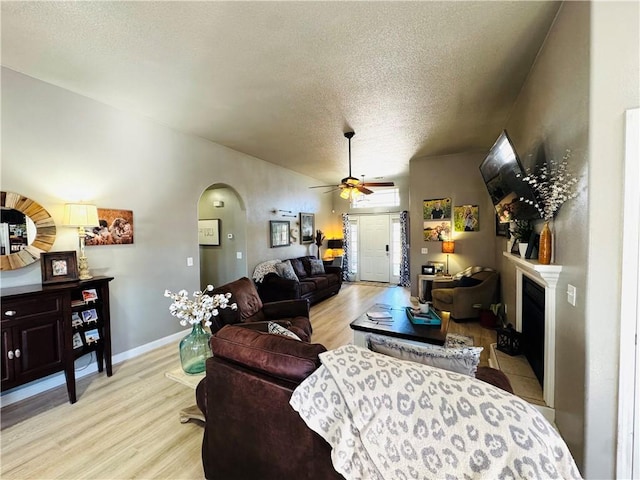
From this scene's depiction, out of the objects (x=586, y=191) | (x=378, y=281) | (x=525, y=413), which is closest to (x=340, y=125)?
(x=586, y=191)

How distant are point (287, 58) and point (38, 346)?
3.19m

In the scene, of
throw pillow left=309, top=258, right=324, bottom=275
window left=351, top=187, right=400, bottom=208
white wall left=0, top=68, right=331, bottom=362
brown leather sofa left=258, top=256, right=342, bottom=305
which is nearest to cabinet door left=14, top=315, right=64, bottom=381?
white wall left=0, top=68, right=331, bottom=362

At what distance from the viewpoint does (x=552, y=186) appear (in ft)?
6.39

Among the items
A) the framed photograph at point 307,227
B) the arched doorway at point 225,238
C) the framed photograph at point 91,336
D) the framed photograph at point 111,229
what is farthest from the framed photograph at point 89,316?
the framed photograph at point 307,227

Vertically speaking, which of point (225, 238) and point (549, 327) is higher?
point (225, 238)

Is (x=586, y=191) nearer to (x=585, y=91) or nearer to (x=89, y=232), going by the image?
(x=585, y=91)

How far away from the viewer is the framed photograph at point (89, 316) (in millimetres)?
2723

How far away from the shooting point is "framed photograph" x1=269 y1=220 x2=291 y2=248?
5.86 metres

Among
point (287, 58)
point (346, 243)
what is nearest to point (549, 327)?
point (287, 58)

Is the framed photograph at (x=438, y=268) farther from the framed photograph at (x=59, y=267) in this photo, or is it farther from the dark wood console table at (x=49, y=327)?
the framed photograph at (x=59, y=267)

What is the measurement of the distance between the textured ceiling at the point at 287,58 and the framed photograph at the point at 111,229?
1.27 meters

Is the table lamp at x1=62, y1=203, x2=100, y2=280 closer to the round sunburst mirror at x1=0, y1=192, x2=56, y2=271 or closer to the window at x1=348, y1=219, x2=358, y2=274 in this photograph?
the round sunburst mirror at x1=0, y1=192, x2=56, y2=271

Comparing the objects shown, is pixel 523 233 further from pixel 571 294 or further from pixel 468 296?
pixel 468 296

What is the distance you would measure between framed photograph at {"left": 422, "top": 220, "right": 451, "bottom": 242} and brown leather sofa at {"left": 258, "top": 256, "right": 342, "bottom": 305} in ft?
7.59
